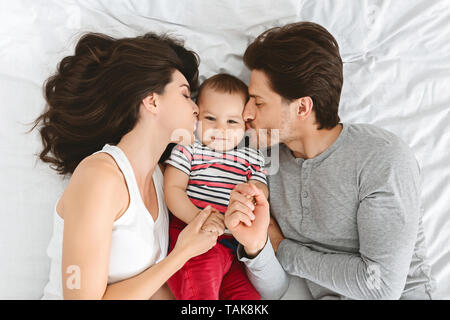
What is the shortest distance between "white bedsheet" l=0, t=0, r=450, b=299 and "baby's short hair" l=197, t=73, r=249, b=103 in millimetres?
113

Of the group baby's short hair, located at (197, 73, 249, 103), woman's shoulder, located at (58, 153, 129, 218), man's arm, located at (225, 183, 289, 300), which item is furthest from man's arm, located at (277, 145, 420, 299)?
woman's shoulder, located at (58, 153, 129, 218)

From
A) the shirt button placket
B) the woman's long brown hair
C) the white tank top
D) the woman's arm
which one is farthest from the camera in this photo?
the shirt button placket

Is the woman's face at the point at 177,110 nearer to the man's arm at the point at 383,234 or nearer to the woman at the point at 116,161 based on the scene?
the woman at the point at 116,161

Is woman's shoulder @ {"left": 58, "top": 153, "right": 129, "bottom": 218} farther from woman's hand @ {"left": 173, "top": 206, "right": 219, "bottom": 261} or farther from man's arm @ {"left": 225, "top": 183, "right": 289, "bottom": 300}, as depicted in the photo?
man's arm @ {"left": 225, "top": 183, "right": 289, "bottom": 300}

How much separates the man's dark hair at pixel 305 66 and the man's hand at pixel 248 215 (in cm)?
37

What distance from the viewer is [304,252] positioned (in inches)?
49.8

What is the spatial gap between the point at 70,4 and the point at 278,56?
0.84 m

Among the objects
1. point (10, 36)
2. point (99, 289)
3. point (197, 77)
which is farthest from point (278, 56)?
point (10, 36)

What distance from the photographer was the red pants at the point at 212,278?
1152 millimetres

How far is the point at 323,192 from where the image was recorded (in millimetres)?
1252

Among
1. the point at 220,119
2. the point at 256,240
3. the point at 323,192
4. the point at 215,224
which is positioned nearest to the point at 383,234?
the point at 323,192

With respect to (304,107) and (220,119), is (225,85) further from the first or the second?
(304,107)

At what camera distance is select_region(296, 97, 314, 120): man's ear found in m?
1.25

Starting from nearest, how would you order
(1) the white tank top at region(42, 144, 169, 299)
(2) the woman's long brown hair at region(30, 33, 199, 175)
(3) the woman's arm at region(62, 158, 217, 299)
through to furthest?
(3) the woman's arm at region(62, 158, 217, 299) < (1) the white tank top at region(42, 144, 169, 299) < (2) the woman's long brown hair at region(30, 33, 199, 175)
